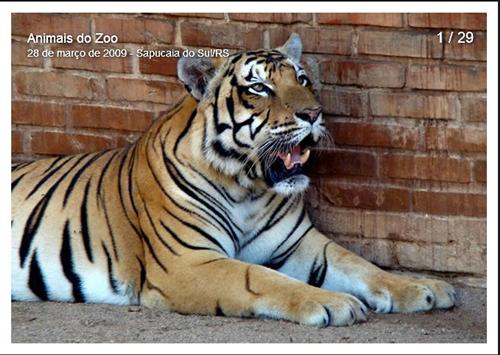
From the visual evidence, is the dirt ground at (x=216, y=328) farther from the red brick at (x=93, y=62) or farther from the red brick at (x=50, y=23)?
the red brick at (x=50, y=23)

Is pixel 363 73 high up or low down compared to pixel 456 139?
up

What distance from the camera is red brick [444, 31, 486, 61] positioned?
181 inches

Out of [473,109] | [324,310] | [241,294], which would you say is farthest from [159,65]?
[324,310]

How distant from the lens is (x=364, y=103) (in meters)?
4.82

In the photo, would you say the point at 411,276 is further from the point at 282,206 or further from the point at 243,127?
the point at 243,127

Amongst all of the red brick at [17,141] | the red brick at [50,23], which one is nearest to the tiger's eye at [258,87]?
the red brick at [50,23]

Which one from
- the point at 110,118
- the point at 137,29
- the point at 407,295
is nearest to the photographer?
the point at 407,295

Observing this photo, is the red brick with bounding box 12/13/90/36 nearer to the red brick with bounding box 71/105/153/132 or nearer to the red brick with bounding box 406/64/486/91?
the red brick with bounding box 71/105/153/132

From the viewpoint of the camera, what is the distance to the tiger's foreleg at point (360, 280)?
14.8 ft

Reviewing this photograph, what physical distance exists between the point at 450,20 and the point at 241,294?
3.89ft

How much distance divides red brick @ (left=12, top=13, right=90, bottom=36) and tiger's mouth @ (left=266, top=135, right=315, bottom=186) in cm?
92

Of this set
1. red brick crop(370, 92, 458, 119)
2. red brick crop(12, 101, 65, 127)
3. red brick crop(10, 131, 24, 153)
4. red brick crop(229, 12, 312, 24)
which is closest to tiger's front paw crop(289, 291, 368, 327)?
red brick crop(370, 92, 458, 119)

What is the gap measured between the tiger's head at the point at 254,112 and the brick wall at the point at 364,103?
23cm

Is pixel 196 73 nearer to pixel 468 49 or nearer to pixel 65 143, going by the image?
pixel 65 143
